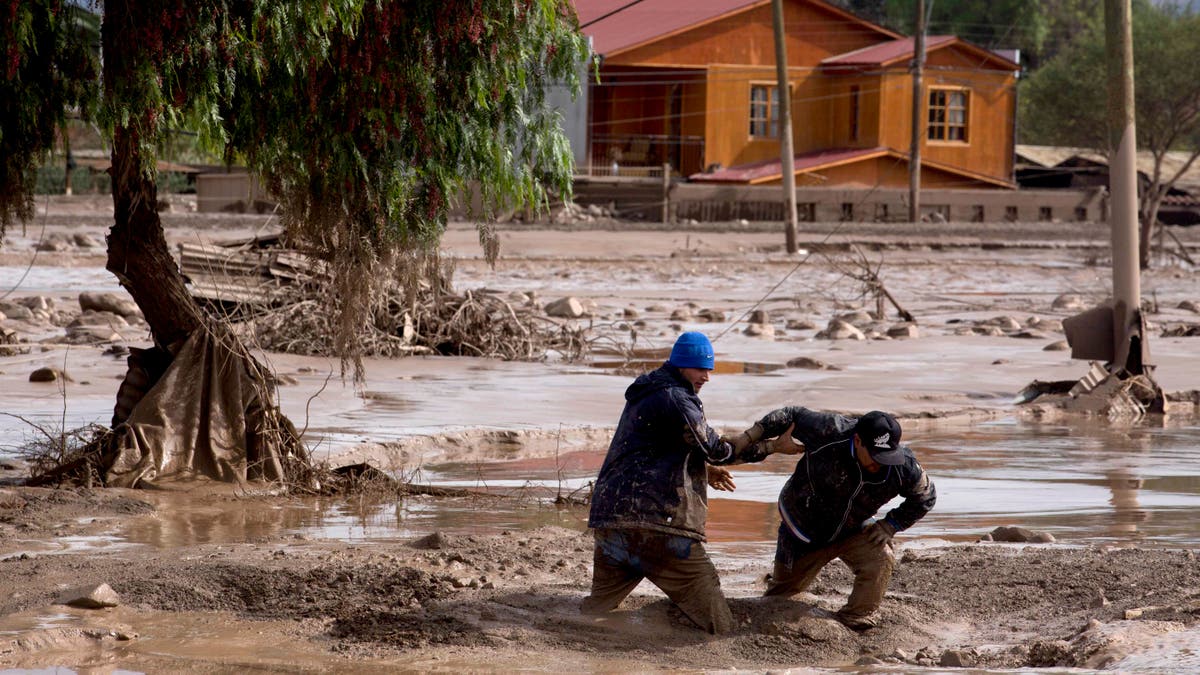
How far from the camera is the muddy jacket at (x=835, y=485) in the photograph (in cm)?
592

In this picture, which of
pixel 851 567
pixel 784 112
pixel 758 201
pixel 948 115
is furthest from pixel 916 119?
pixel 851 567

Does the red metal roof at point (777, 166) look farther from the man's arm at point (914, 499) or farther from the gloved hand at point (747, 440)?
the gloved hand at point (747, 440)

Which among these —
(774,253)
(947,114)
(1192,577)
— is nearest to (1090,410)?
(1192,577)

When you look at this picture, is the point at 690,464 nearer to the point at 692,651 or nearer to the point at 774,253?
the point at 692,651

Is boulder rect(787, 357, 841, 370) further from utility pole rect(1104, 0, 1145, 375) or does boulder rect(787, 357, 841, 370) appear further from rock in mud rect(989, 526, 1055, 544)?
rock in mud rect(989, 526, 1055, 544)

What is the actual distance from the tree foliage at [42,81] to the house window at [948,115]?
37611 millimetres

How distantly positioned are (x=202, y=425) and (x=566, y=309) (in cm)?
1143

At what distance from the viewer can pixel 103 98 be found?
7121 mm

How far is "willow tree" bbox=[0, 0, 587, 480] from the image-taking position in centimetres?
702

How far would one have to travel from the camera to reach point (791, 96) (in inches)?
1661

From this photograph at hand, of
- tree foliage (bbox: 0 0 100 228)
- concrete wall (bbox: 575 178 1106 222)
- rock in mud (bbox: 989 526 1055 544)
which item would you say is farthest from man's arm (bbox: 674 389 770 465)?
concrete wall (bbox: 575 178 1106 222)

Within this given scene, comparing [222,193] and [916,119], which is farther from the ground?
[916,119]

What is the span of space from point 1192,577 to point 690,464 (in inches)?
94.3

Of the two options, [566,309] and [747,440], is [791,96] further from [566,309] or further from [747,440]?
[747,440]
